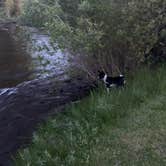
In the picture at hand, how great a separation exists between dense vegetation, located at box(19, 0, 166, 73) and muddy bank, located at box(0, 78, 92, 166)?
0.95 m

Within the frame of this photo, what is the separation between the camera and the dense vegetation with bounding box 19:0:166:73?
8.63 m

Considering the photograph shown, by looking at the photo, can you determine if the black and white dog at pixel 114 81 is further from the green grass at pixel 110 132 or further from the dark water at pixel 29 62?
the dark water at pixel 29 62

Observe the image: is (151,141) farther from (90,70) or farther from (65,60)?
(65,60)

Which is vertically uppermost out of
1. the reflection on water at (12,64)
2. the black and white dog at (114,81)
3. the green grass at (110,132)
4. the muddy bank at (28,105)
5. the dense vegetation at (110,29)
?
the dense vegetation at (110,29)

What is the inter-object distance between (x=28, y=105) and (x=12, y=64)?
5.17 meters

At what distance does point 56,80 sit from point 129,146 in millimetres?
5090

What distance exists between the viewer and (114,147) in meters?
6.12

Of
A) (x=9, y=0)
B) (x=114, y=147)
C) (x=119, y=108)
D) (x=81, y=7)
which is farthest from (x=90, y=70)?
(x=9, y=0)

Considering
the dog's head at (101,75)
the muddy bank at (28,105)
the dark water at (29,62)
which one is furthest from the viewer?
the dark water at (29,62)

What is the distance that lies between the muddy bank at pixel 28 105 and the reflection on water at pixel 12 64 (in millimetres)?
961

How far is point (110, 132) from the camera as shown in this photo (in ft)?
21.6

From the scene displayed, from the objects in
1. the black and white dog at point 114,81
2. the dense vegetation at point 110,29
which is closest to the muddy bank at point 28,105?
the dense vegetation at point 110,29

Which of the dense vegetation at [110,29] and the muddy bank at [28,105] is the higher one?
the dense vegetation at [110,29]

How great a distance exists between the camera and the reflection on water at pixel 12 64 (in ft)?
41.2
